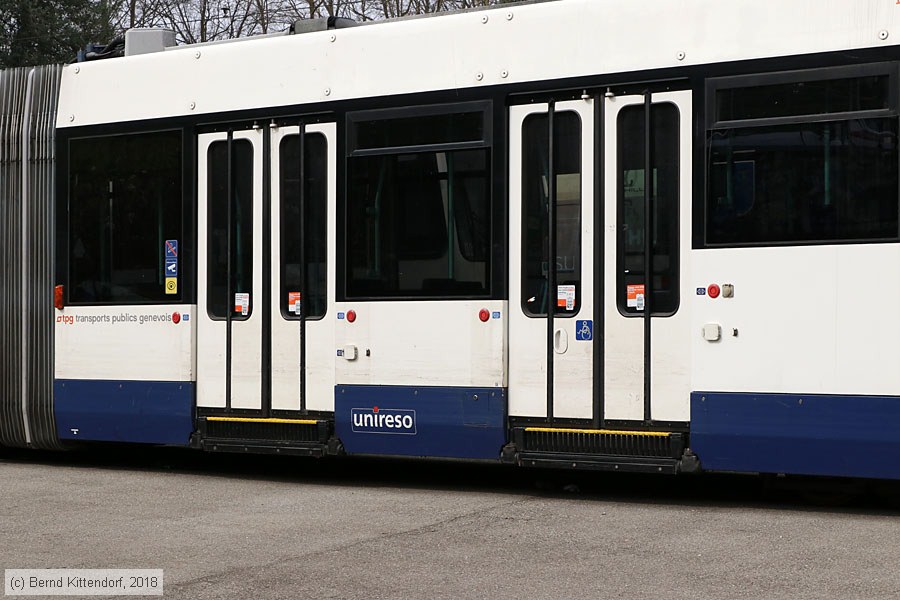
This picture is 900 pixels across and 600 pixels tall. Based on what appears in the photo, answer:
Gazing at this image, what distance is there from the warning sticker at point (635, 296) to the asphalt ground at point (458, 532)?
4.54 feet

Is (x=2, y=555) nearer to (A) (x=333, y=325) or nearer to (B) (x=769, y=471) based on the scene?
(A) (x=333, y=325)

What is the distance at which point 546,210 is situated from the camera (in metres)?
9.77

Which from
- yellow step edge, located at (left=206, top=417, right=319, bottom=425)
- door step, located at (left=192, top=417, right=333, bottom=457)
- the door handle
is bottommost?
door step, located at (left=192, top=417, right=333, bottom=457)

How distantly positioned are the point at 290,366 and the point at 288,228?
42.6 inches

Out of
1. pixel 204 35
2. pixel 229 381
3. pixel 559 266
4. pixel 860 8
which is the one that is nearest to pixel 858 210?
pixel 860 8

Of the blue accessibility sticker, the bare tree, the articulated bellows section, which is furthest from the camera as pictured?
the bare tree

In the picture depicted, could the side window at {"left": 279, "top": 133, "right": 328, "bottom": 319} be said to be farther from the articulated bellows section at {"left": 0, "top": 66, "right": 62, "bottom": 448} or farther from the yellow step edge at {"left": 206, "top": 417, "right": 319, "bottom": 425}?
the articulated bellows section at {"left": 0, "top": 66, "right": 62, "bottom": 448}

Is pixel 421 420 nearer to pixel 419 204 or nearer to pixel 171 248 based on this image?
pixel 419 204

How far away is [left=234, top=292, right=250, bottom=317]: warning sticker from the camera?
11.0 meters

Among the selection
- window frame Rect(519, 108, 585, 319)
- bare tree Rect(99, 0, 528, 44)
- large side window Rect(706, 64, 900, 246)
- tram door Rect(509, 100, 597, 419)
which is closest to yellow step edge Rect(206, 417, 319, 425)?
tram door Rect(509, 100, 597, 419)

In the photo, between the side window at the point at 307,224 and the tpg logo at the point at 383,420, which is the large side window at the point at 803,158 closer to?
the tpg logo at the point at 383,420

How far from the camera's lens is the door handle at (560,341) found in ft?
31.5

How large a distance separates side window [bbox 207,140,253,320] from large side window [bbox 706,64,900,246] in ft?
12.6

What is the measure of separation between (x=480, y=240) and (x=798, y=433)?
2645 millimetres
